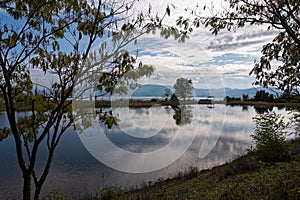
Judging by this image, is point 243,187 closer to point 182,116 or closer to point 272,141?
point 272,141

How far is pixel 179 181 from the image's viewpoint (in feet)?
31.3

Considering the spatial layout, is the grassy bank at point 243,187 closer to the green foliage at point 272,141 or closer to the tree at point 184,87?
the green foliage at point 272,141

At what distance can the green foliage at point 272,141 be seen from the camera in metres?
9.07

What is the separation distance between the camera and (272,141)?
30.0 feet

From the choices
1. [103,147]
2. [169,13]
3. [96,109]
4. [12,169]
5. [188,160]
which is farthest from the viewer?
[103,147]

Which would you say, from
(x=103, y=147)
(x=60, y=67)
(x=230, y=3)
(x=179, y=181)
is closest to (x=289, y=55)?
(x=230, y=3)

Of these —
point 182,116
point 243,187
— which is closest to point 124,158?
point 243,187

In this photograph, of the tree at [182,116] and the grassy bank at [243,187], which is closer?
the grassy bank at [243,187]

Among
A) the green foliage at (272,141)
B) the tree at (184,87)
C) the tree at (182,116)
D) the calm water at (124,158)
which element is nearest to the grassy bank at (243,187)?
the green foliage at (272,141)

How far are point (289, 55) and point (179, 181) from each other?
295 inches

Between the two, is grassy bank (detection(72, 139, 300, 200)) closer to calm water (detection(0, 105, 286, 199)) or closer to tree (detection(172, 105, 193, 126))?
calm water (detection(0, 105, 286, 199))

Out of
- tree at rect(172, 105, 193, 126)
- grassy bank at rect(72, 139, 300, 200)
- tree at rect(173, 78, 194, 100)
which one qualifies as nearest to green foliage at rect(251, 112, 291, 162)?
grassy bank at rect(72, 139, 300, 200)

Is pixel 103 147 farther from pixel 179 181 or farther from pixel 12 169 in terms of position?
pixel 179 181

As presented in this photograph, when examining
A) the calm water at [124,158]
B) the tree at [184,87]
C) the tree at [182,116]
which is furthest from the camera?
the tree at [182,116]
